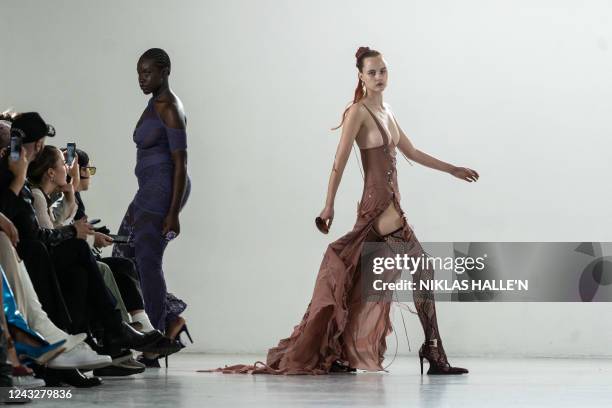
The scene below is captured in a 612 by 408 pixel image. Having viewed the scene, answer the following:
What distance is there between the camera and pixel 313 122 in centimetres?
693

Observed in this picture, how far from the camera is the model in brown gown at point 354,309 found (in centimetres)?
478

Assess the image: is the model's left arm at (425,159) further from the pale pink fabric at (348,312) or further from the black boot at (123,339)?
the black boot at (123,339)

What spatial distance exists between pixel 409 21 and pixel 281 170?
1.17 meters

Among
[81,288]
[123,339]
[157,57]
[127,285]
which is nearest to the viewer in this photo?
[81,288]

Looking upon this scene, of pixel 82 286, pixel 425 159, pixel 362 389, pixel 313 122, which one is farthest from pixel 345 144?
pixel 313 122

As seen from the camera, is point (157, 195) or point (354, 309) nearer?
point (354, 309)

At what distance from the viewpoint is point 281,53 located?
275 inches

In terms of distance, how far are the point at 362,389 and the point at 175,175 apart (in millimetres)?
1691

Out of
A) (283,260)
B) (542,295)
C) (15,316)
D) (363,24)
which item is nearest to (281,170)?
(283,260)

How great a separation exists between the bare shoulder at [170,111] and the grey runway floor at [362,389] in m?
1.08

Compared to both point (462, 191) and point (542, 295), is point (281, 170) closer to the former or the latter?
point (462, 191)

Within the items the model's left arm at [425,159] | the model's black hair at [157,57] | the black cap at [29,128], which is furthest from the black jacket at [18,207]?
the model's left arm at [425,159]

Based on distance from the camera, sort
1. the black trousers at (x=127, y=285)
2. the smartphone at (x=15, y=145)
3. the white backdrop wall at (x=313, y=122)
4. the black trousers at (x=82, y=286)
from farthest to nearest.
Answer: the white backdrop wall at (x=313, y=122) < the black trousers at (x=127, y=285) < the black trousers at (x=82, y=286) < the smartphone at (x=15, y=145)

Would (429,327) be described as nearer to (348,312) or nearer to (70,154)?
(348,312)
